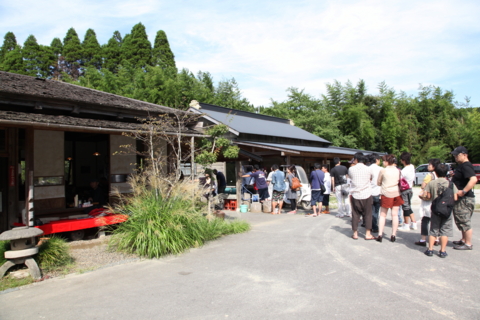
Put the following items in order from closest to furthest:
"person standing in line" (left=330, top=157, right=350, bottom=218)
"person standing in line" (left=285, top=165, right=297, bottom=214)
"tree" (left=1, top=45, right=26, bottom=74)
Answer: "person standing in line" (left=330, top=157, right=350, bottom=218) → "person standing in line" (left=285, top=165, right=297, bottom=214) → "tree" (left=1, top=45, right=26, bottom=74)

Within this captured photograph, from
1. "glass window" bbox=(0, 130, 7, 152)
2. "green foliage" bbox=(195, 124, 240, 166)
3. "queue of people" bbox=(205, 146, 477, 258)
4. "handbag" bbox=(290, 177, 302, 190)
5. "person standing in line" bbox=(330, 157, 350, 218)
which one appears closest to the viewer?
"queue of people" bbox=(205, 146, 477, 258)

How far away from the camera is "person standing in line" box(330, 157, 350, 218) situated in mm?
10180

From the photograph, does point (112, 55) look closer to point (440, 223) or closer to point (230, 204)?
point (230, 204)

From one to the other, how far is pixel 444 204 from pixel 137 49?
40.0 meters

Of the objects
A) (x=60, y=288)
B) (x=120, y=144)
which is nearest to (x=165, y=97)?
(x=120, y=144)

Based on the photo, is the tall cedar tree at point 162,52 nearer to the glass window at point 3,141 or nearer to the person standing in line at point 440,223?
the glass window at point 3,141

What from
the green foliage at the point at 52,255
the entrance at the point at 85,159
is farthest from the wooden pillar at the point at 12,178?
the entrance at the point at 85,159

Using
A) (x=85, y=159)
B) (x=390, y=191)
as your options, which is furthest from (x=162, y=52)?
(x=390, y=191)

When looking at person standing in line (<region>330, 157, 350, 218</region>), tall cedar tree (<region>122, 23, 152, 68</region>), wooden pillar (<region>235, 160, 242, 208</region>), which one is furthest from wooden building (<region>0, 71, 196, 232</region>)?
tall cedar tree (<region>122, 23, 152, 68</region>)

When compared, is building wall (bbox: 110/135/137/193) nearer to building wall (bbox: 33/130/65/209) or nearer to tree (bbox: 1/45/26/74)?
building wall (bbox: 33/130/65/209)

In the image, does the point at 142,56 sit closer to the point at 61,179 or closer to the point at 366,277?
the point at 61,179

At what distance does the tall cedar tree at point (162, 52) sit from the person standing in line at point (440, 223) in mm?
34734

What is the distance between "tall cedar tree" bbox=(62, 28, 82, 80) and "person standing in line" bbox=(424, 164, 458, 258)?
124ft

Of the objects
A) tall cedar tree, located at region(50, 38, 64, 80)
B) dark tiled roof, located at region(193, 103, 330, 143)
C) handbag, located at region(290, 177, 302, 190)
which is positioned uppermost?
tall cedar tree, located at region(50, 38, 64, 80)
